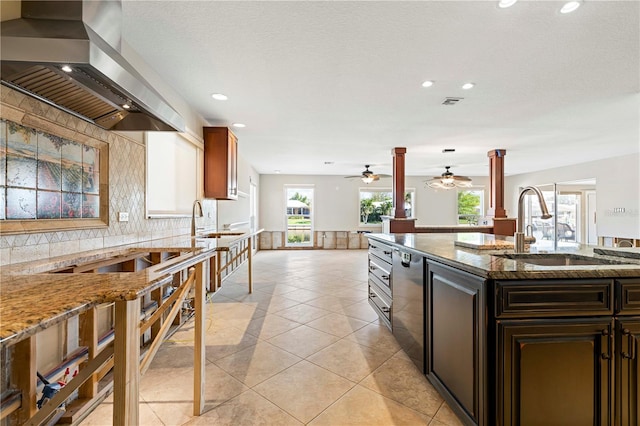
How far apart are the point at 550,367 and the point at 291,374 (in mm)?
1543

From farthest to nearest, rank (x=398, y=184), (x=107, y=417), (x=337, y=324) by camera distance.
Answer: (x=398, y=184) < (x=337, y=324) < (x=107, y=417)

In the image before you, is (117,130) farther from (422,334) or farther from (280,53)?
(422,334)

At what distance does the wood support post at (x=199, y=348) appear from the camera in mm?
1685

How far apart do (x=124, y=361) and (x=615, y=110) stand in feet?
17.0

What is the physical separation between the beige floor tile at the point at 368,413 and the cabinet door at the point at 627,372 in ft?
2.85

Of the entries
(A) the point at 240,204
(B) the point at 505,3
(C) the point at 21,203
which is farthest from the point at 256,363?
(A) the point at 240,204

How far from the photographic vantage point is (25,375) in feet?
4.56

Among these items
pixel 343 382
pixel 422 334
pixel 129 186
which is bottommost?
pixel 343 382

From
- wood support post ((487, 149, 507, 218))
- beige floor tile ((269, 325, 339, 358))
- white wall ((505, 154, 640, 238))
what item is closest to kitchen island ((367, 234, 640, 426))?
beige floor tile ((269, 325, 339, 358))

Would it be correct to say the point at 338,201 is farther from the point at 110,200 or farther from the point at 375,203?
the point at 110,200

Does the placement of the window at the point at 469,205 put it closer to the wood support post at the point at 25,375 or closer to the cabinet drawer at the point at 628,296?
the cabinet drawer at the point at 628,296

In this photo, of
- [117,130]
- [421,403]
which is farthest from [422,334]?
[117,130]

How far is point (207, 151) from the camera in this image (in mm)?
4016

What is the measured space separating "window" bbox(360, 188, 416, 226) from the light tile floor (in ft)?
20.3
